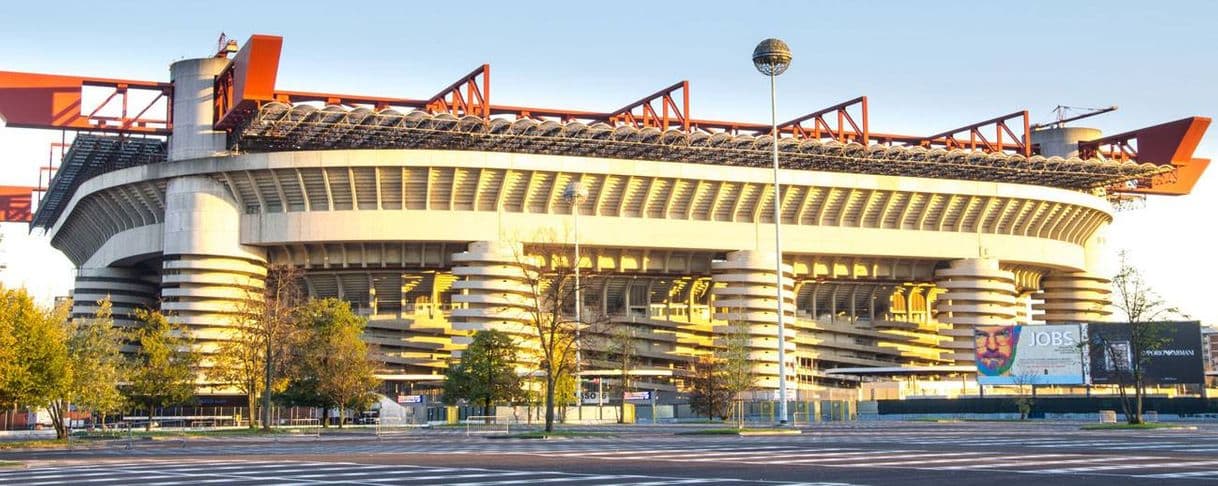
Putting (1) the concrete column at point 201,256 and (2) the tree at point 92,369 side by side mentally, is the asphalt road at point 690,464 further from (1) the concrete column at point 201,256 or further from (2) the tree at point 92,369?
(1) the concrete column at point 201,256

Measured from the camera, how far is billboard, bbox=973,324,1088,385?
84.2 meters

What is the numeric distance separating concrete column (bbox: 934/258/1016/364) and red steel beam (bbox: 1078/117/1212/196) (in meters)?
20.5

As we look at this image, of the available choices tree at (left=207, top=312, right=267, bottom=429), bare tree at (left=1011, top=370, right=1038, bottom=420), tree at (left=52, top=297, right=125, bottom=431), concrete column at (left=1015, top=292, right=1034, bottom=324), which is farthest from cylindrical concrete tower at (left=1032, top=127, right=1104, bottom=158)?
tree at (left=52, top=297, right=125, bottom=431)

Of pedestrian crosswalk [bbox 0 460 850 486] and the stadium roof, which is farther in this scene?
the stadium roof

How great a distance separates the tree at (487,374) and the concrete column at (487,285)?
1434 cm

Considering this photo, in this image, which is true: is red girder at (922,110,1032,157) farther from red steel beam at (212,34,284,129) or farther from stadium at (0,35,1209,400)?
red steel beam at (212,34,284,129)

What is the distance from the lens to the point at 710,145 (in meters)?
97.6

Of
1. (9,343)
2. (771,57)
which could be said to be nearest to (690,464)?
(9,343)

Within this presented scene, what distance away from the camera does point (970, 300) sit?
107 m

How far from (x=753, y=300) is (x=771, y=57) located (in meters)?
43.9

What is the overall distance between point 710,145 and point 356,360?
3558 centimetres

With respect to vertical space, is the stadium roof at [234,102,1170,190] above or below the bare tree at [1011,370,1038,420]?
above

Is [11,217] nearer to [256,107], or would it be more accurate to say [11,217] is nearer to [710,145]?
[256,107]

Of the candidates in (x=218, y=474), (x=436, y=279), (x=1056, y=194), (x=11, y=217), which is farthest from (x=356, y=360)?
(x=11, y=217)
